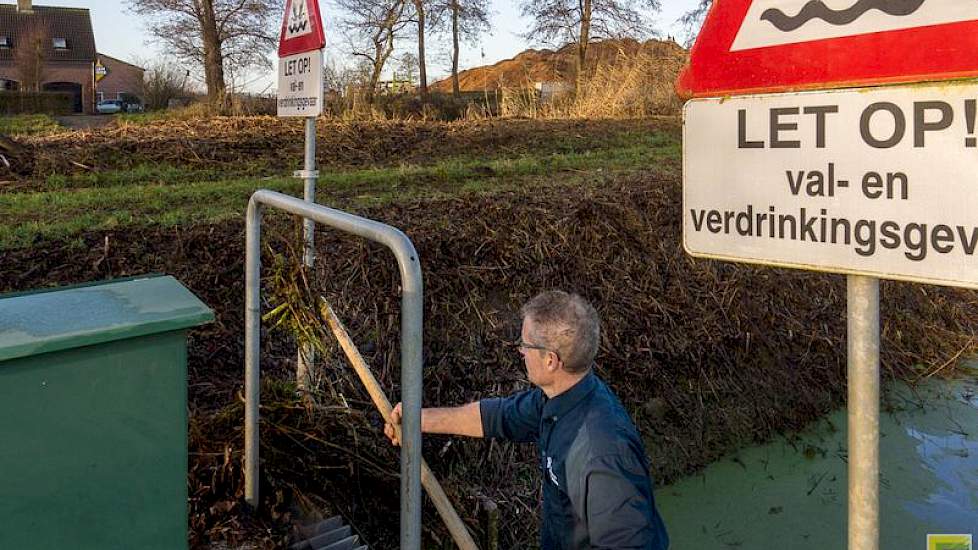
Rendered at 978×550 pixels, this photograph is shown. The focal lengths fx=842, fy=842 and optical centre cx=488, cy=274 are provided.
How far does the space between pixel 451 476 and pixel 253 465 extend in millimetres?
1601

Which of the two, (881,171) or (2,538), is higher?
(881,171)

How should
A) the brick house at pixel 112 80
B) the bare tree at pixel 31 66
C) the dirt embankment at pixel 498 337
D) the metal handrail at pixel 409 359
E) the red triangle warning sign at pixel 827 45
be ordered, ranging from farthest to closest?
the brick house at pixel 112 80
the bare tree at pixel 31 66
the dirt embankment at pixel 498 337
the metal handrail at pixel 409 359
the red triangle warning sign at pixel 827 45

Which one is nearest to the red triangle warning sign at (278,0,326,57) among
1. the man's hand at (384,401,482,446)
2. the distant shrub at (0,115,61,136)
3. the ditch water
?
the man's hand at (384,401,482,446)

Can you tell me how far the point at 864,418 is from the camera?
1765 mm

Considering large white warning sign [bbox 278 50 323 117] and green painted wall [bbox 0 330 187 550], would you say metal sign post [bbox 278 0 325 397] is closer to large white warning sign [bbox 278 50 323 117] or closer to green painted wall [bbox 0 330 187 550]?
large white warning sign [bbox 278 50 323 117]

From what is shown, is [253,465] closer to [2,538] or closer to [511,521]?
[2,538]

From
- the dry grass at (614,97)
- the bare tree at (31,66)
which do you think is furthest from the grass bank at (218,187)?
the bare tree at (31,66)

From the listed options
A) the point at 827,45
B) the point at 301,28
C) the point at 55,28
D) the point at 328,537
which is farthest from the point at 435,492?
the point at 55,28

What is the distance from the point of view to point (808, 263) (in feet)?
6.26

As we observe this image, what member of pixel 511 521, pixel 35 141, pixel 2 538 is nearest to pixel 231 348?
pixel 511 521

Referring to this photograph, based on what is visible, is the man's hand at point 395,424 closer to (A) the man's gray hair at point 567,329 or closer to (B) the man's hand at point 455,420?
(B) the man's hand at point 455,420

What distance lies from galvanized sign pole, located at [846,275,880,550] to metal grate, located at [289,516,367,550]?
2004 millimetres

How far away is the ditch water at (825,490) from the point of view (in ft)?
16.9

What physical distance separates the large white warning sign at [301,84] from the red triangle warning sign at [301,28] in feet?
0.12
